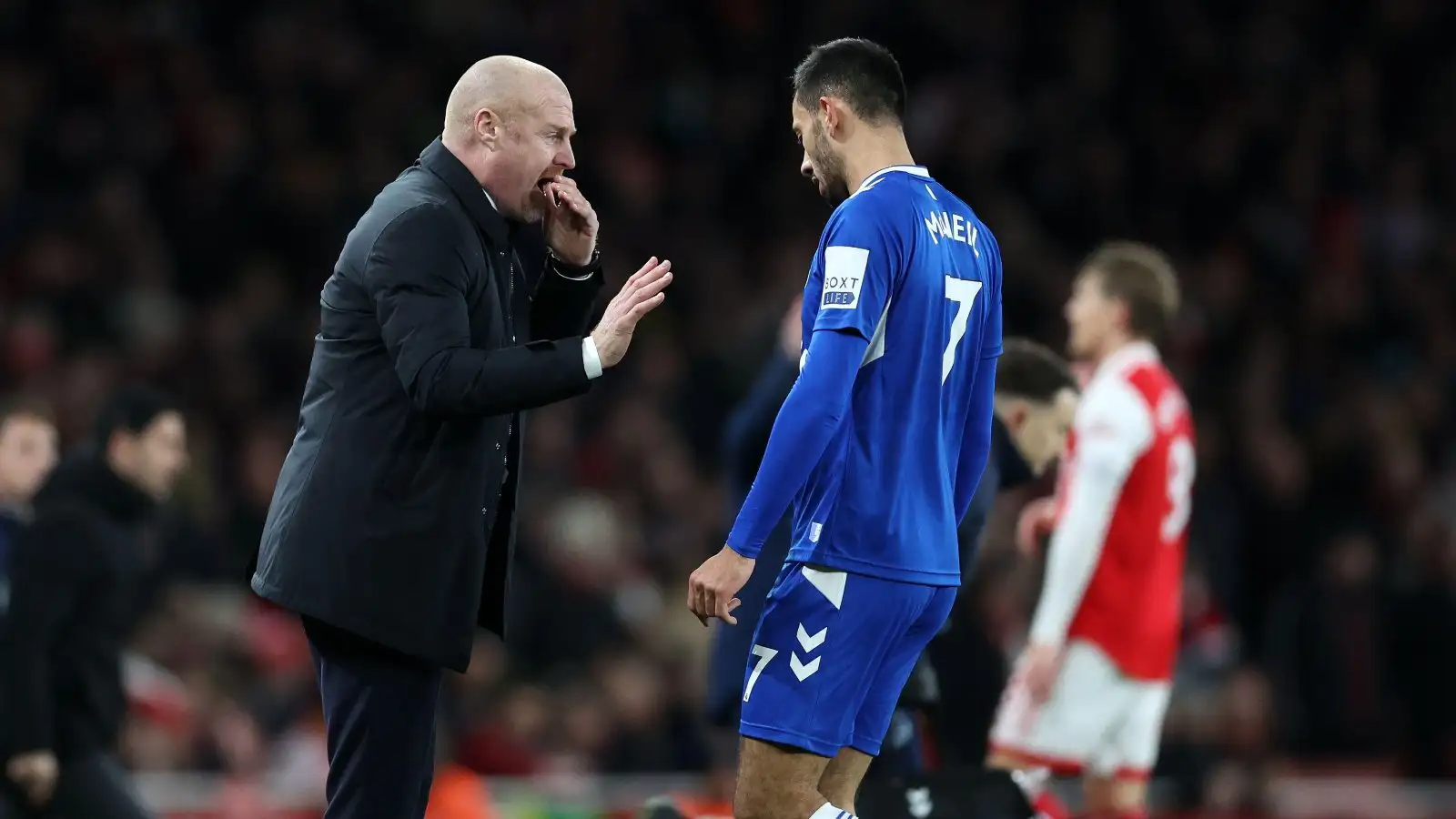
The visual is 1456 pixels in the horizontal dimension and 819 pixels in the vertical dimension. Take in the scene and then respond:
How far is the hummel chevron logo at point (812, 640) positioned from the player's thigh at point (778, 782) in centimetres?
23

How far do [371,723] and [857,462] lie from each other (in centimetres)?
121

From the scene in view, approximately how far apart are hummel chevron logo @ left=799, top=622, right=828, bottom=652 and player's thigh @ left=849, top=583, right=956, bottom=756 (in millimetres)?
188

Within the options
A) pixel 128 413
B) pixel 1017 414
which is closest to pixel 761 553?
pixel 1017 414

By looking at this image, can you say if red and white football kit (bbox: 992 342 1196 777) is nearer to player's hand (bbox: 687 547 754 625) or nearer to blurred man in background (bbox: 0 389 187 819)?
player's hand (bbox: 687 547 754 625)

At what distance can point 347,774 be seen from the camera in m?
4.25

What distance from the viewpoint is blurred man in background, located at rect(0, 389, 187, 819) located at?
19.0ft

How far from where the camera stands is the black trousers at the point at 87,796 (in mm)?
5867

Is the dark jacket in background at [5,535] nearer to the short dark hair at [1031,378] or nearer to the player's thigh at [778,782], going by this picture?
the player's thigh at [778,782]

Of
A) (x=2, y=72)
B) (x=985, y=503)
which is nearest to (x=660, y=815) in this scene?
(x=985, y=503)

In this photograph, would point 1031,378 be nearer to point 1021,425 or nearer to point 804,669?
point 1021,425

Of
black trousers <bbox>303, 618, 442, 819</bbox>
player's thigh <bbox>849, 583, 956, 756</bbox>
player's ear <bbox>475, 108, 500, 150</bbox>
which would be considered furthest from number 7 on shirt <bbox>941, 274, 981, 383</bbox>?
black trousers <bbox>303, 618, 442, 819</bbox>

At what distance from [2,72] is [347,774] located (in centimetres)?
856

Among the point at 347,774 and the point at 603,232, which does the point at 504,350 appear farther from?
the point at 603,232

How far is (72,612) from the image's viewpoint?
5.92m
